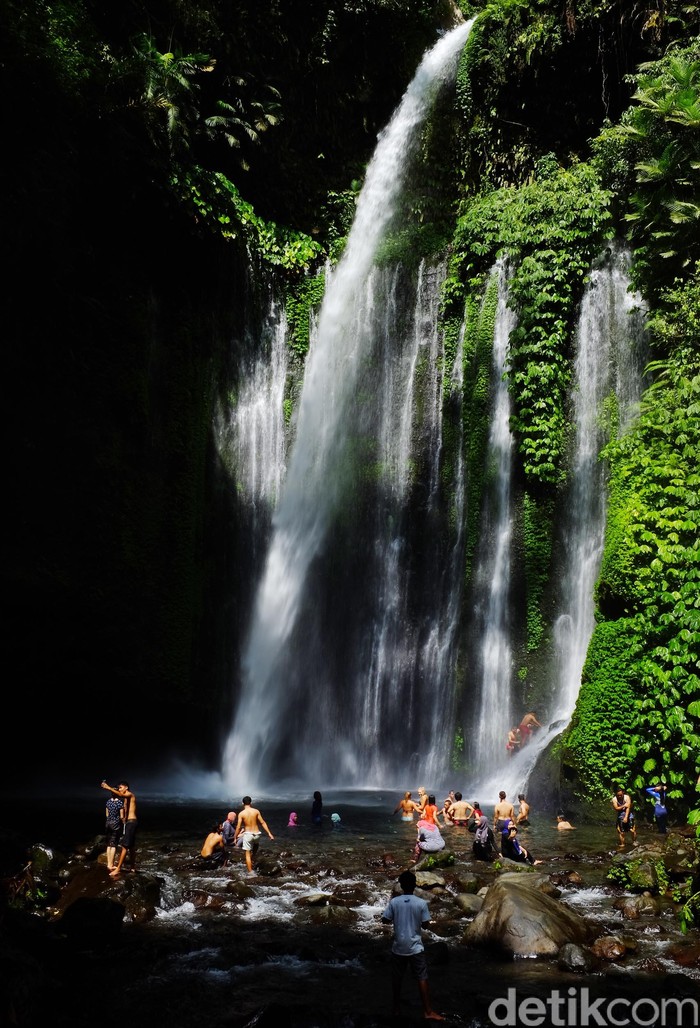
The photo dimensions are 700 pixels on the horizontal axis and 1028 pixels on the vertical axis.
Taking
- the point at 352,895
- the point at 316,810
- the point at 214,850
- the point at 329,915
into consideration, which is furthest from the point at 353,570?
the point at 329,915

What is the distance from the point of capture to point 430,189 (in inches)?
965

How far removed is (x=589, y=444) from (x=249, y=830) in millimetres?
12457

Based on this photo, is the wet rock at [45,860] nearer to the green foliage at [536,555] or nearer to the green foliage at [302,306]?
the green foliage at [536,555]

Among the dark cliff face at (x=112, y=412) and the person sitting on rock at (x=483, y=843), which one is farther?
the dark cliff face at (x=112, y=412)

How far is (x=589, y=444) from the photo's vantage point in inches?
737

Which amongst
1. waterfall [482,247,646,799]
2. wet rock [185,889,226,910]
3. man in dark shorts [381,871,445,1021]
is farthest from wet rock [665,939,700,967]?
waterfall [482,247,646,799]

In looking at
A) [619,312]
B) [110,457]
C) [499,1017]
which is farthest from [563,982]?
[619,312]

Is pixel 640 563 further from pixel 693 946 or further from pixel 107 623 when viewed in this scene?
pixel 107 623

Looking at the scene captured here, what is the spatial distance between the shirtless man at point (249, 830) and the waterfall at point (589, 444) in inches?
263

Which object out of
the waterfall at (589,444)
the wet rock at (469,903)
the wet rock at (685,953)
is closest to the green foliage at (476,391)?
the waterfall at (589,444)

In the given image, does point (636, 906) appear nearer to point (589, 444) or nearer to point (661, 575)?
point (661, 575)

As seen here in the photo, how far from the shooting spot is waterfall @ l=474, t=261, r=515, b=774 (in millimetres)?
18094

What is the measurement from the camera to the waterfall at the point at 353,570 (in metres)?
19.8

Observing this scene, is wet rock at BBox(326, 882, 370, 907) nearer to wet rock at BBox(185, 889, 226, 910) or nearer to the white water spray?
wet rock at BBox(185, 889, 226, 910)
